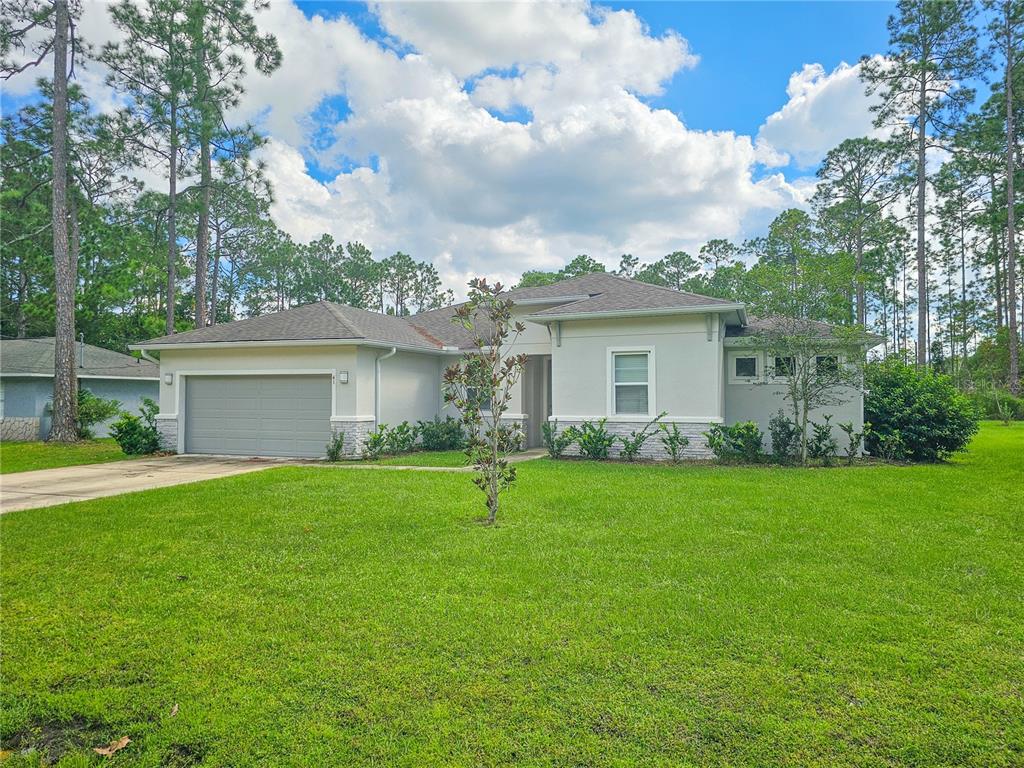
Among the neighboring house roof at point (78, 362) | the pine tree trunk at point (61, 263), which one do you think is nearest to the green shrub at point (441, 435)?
the pine tree trunk at point (61, 263)

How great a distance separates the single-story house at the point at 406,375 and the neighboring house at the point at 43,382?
301 inches

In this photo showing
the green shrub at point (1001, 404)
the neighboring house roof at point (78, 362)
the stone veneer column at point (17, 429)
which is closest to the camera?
the stone veneer column at point (17, 429)

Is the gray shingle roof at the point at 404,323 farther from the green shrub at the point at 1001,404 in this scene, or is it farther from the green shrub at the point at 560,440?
the green shrub at the point at 1001,404

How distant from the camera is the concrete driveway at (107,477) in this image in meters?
8.16

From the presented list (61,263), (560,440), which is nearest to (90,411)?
(61,263)

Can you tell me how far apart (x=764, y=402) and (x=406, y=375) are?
28.7 ft

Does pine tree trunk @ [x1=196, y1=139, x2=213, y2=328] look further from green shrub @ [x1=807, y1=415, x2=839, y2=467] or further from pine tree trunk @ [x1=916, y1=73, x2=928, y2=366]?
pine tree trunk @ [x1=916, y1=73, x2=928, y2=366]

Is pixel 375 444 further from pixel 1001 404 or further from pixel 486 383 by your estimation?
pixel 1001 404

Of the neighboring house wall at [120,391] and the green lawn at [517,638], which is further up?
the neighboring house wall at [120,391]

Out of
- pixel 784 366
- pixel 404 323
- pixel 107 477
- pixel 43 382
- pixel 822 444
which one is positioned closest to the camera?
pixel 107 477

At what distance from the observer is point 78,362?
64.7 feet

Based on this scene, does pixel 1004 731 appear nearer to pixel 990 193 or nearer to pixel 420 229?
pixel 420 229

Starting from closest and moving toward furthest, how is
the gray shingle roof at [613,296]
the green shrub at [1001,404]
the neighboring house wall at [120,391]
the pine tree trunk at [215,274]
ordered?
the gray shingle roof at [613,296], the neighboring house wall at [120,391], the green shrub at [1001,404], the pine tree trunk at [215,274]

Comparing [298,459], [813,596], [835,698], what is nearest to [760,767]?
[835,698]
